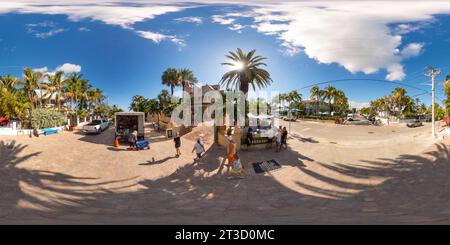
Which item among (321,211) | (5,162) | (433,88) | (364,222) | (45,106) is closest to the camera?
(364,222)

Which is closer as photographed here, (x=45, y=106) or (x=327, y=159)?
(x=327, y=159)

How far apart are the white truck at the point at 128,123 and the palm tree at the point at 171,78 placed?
2.45 m

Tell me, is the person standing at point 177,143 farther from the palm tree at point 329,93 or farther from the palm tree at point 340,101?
the palm tree at point 340,101

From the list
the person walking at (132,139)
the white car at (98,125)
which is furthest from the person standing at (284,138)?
the white car at (98,125)

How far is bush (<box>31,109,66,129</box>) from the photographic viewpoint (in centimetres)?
907

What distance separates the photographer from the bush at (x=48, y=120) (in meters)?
9.07

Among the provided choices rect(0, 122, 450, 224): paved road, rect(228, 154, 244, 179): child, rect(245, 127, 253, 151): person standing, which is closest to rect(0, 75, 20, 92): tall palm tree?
rect(0, 122, 450, 224): paved road

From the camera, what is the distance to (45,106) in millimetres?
8922

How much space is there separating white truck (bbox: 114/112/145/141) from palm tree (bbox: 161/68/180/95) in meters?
2.45

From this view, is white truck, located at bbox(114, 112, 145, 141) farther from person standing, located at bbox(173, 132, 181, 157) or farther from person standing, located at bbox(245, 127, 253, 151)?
person standing, located at bbox(245, 127, 253, 151)

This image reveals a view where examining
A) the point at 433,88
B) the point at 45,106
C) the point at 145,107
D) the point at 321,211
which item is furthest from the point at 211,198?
→ the point at 45,106

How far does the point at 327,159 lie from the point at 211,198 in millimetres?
4147

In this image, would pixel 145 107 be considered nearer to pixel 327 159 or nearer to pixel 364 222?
pixel 327 159

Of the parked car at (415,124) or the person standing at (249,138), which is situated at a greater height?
the parked car at (415,124)
